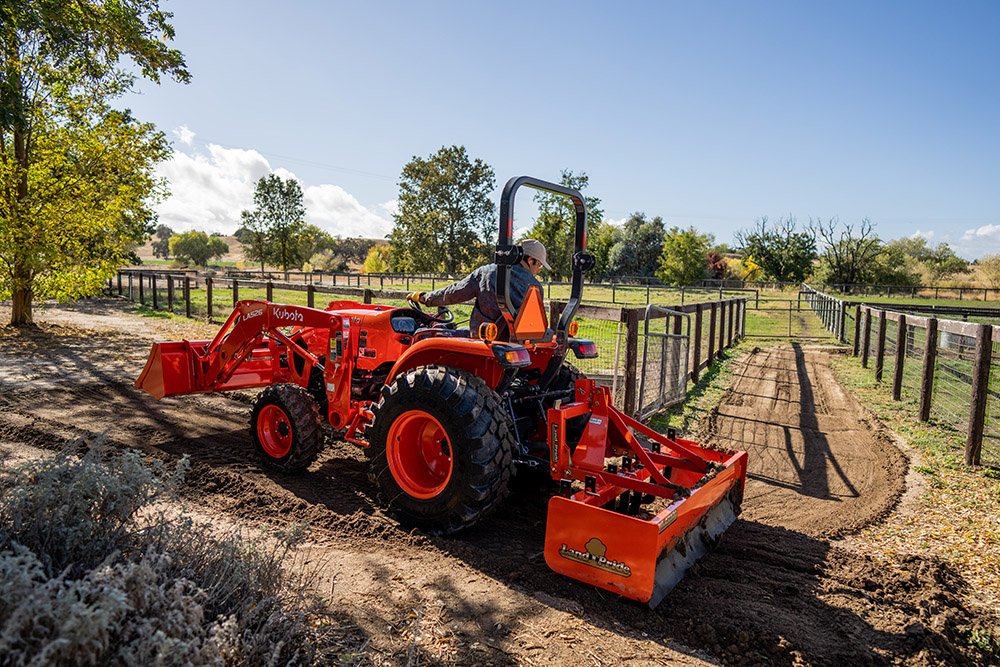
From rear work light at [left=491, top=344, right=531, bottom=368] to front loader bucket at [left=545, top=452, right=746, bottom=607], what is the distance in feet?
2.88

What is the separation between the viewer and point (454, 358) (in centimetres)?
466

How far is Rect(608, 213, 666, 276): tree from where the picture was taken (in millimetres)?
65812

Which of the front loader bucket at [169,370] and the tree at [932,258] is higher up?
the tree at [932,258]

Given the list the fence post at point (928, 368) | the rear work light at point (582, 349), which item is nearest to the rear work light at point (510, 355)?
the rear work light at point (582, 349)

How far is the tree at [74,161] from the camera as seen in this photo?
40.9ft

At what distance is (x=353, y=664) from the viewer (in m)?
2.62

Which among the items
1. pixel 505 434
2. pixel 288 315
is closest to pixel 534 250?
pixel 505 434

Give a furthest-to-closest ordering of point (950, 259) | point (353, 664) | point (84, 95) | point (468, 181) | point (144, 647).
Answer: point (950, 259), point (468, 181), point (84, 95), point (353, 664), point (144, 647)

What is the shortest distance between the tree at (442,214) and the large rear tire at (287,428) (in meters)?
47.2

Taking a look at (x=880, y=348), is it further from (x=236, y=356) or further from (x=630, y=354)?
(x=236, y=356)

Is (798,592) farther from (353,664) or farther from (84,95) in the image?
(84,95)

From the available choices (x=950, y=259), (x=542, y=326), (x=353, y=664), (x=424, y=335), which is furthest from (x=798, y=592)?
(x=950, y=259)

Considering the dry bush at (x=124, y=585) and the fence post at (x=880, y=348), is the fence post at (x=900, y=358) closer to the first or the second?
the fence post at (x=880, y=348)

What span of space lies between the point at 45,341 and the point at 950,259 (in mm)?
77343
